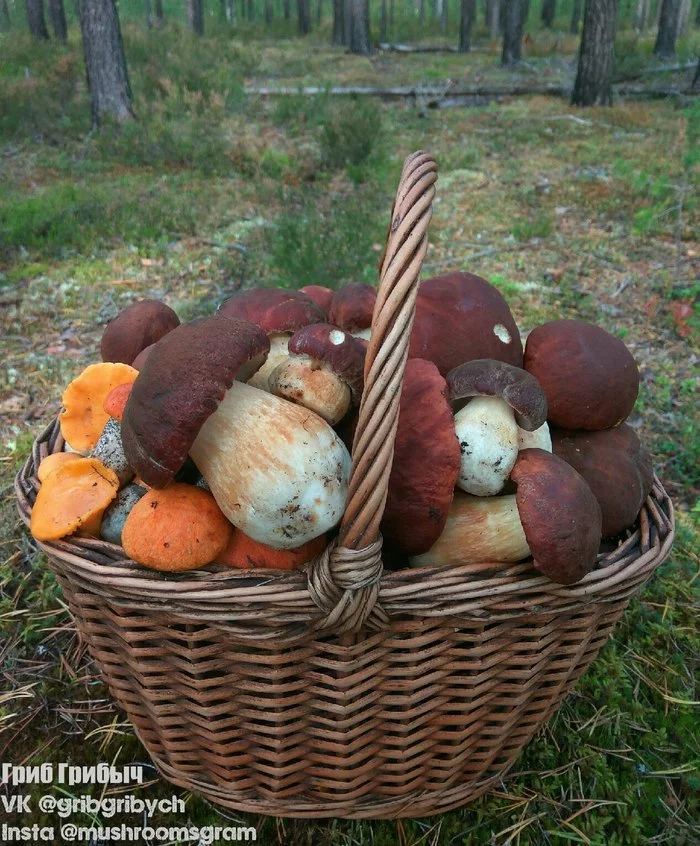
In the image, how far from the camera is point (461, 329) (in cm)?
157

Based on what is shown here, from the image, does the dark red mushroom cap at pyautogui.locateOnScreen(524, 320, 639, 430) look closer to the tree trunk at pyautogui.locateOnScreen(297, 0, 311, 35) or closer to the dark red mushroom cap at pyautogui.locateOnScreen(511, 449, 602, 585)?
the dark red mushroom cap at pyautogui.locateOnScreen(511, 449, 602, 585)

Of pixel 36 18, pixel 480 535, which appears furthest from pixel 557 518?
pixel 36 18

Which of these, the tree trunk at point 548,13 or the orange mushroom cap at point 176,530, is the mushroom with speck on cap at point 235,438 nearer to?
the orange mushroom cap at point 176,530

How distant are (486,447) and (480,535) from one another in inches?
7.1

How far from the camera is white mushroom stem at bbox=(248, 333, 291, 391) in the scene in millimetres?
1541

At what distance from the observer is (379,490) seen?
107 centimetres

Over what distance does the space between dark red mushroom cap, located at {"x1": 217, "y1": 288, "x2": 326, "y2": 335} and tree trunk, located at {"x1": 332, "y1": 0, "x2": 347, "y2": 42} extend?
23403 mm

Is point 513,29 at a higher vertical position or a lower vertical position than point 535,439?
higher

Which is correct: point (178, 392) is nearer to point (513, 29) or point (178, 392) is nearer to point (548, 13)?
point (513, 29)

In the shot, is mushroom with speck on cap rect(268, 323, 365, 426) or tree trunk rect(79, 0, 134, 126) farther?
tree trunk rect(79, 0, 134, 126)

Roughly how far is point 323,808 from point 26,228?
4702mm

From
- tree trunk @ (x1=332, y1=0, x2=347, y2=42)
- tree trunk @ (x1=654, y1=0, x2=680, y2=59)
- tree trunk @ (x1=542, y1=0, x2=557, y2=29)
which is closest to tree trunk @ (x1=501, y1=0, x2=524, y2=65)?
tree trunk @ (x1=654, y1=0, x2=680, y2=59)

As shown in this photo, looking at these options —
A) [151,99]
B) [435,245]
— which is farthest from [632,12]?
[435,245]

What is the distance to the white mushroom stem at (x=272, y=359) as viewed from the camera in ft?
5.06
